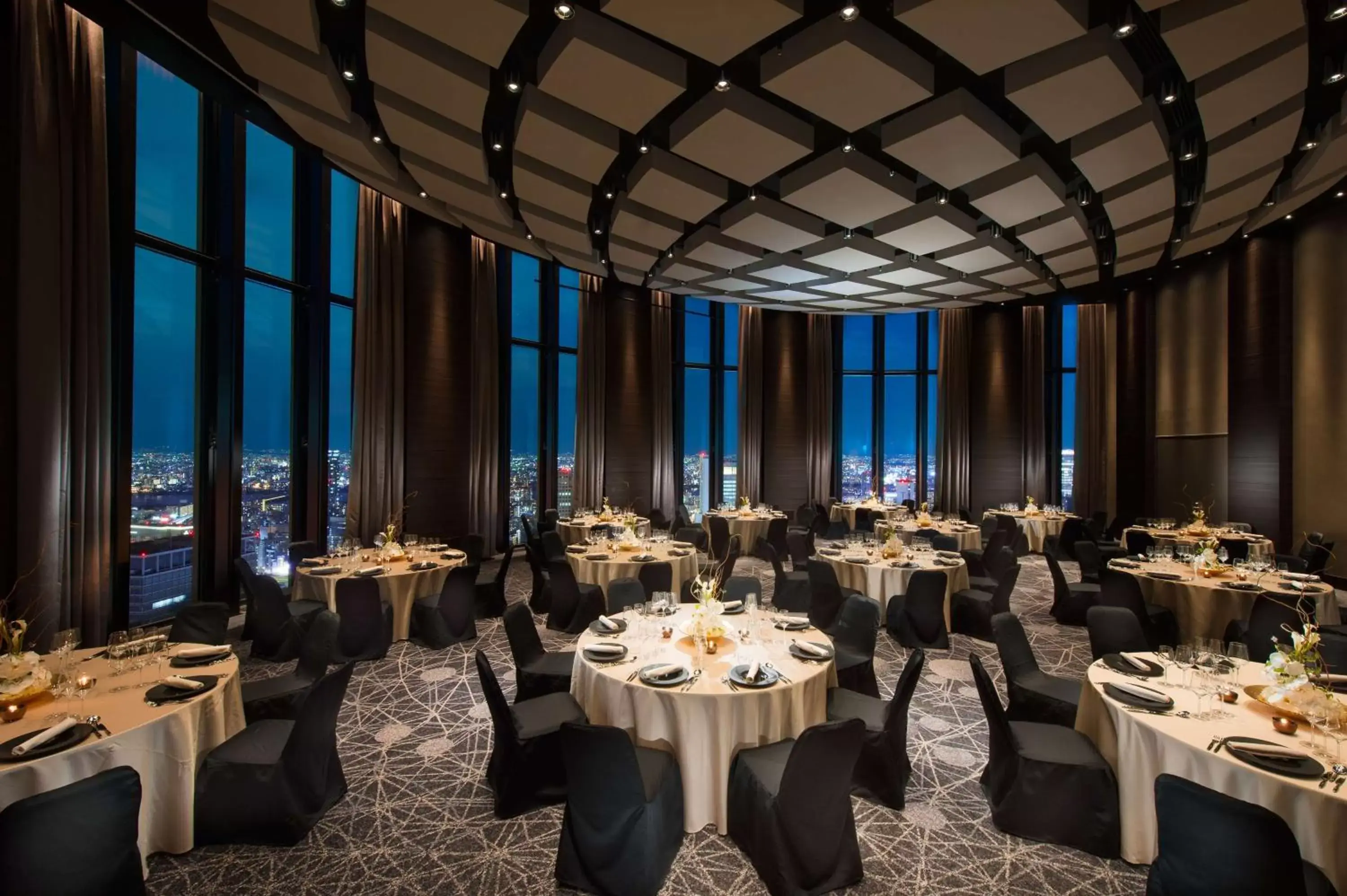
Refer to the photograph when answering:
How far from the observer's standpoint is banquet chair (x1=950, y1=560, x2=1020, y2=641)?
5871 millimetres

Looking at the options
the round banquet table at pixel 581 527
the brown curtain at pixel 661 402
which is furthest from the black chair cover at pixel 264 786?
the brown curtain at pixel 661 402

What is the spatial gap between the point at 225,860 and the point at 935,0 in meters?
6.46

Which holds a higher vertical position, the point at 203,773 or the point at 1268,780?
the point at 1268,780

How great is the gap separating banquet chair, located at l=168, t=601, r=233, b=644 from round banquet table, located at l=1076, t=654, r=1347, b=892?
5.22 meters

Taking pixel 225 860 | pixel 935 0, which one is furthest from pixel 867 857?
pixel 935 0

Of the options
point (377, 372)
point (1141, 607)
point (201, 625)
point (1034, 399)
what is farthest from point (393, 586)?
point (1034, 399)

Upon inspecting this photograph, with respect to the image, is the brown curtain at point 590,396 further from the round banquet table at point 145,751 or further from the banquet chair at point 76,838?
the banquet chair at point 76,838

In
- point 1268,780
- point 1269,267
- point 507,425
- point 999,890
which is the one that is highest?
point 1269,267

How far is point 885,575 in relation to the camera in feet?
20.7

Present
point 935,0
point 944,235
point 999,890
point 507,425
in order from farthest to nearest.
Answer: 1. point 507,425
2. point 944,235
3. point 935,0
4. point 999,890

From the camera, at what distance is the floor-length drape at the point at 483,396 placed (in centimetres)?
970

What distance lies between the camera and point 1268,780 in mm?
2223

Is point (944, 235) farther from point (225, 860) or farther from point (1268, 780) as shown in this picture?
point (225, 860)

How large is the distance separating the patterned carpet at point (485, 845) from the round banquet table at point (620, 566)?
2.49 meters
